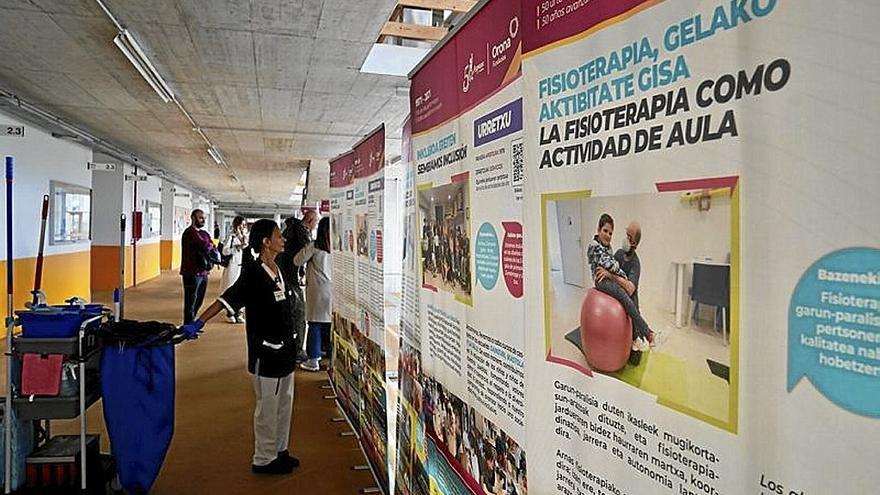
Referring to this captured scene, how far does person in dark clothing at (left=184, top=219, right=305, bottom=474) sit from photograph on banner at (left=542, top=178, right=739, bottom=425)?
251 cm

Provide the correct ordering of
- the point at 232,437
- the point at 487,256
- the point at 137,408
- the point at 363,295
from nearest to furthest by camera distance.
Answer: the point at 487,256 < the point at 137,408 < the point at 363,295 < the point at 232,437

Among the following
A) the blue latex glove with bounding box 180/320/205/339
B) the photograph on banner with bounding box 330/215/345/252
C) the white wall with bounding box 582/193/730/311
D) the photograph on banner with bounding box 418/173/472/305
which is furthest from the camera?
the photograph on banner with bounding box 330/215/345/252

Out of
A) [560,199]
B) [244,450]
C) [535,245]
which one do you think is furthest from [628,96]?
[244,450]

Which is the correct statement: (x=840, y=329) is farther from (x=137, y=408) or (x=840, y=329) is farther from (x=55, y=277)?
(x=55, y=277)

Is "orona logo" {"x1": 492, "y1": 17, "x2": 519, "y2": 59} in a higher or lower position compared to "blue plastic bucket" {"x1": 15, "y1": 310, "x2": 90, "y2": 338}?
higher

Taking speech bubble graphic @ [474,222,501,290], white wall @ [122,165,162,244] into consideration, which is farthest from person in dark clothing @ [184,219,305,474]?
white wall @ [122,165,162,244]

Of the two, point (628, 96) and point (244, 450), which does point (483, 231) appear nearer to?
point (628, 96)

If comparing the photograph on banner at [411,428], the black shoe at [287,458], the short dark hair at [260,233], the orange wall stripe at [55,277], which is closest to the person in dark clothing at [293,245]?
the black shoe at [287,458]

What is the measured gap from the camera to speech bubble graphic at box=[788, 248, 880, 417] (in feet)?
2.27

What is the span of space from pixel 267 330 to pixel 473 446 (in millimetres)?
1973

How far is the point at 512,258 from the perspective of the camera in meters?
1.69

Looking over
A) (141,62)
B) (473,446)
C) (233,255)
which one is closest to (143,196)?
(233,255)

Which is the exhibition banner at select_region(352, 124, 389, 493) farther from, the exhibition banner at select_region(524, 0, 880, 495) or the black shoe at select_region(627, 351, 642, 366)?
the black shoe at select_region(627, 351, 642, 366)

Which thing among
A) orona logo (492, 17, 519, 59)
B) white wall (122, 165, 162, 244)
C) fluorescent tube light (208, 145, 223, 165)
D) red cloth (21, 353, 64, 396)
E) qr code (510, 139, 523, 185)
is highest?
fluorescent tube light (208, 145, 223, 165)
